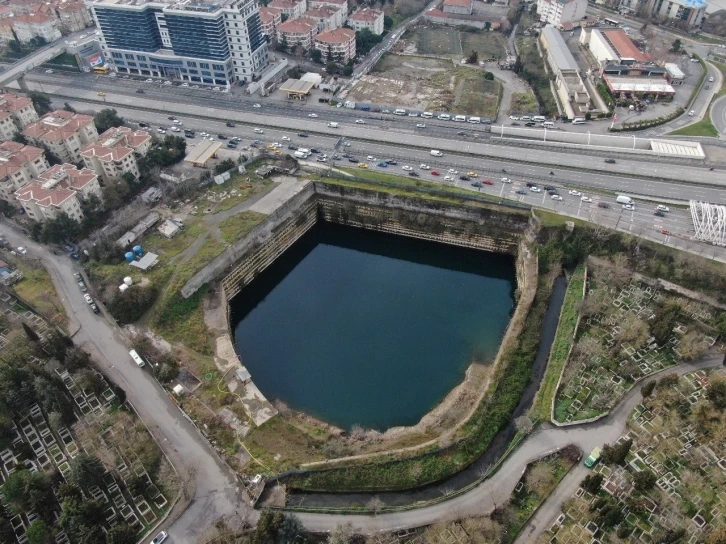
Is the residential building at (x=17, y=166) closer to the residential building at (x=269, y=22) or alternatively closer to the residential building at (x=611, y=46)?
the residential building at (x=269, y=22)

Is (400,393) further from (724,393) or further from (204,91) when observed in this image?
(204,91)

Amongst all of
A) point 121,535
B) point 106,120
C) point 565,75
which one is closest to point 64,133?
point 106,120

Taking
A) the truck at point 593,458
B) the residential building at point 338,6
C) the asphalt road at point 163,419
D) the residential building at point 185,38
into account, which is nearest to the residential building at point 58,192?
the asphalt road at point 163,419

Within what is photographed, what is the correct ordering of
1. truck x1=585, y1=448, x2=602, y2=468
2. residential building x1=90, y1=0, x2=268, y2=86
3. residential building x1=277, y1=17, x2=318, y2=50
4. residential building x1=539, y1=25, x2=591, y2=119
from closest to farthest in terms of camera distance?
truck x1=585, y1=448, x2=602, y2=468 < residential building x1=539, y1=25, x2=591, y2=119 < residential building x1=90, y1=0, x2=268, y2=86 < residential building x1=277, y1=17, x2=318, y2=50

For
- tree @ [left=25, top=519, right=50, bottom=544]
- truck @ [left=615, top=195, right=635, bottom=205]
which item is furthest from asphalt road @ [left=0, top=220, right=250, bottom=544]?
truck @ [left=615, top=195, right=635, bottom=205]

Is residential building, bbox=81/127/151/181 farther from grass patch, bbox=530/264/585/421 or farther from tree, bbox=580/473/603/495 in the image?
tree, bbox=580/473/603/495

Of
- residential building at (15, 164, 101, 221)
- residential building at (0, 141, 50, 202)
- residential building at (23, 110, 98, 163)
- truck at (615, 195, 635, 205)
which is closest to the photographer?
residential building at (15, 164, 101, 221)

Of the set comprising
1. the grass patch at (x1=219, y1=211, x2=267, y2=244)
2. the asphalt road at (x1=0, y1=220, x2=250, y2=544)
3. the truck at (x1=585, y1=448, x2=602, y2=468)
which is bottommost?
the truck at (x1=585, y1=448, x2=602, y2=468)

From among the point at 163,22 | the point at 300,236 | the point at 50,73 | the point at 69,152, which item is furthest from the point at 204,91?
the point at 300,236
